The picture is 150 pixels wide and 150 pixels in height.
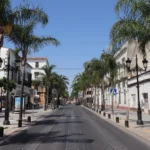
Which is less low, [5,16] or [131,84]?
[5,16]

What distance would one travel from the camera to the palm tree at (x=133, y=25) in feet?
61.3

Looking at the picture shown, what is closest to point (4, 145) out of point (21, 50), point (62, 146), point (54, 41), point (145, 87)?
point (62, 146)

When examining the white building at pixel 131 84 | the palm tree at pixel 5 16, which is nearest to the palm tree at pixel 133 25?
the palm tree at pixel 5 16

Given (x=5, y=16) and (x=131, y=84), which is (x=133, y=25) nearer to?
(x=5, y=16)

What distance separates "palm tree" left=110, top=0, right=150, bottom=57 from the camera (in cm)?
1867

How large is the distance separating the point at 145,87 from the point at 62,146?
3090cm

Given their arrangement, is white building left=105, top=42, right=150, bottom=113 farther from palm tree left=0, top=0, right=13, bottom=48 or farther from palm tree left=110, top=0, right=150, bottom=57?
palm tree left=0, top=0, right=13, bottom=48

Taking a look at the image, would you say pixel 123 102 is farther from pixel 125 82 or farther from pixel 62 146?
pixel 62 146

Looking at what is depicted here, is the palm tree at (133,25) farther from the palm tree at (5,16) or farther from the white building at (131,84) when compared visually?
the white building at (131,84)

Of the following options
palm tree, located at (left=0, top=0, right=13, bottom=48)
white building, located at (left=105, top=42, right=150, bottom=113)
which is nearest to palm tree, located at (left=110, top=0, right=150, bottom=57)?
palm tree, located at (left=0, top=0, right=13, bottom=48)

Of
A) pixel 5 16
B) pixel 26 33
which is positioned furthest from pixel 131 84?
pixel 5 16

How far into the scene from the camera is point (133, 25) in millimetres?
18859

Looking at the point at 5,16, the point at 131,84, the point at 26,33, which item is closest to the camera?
the point at 5,16

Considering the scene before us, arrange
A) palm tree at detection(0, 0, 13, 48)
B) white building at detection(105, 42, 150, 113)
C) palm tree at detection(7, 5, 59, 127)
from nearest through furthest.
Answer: palm tree at detection(0, 0, 13, 48) < palm tree at detection(7, 5, 59, 127) < white building at detection(105, 42, 150, 113)
